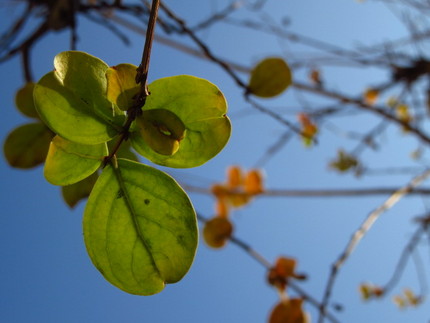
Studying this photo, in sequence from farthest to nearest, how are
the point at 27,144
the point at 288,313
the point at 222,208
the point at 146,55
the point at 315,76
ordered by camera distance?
1. the point at 315,76
2. the point at 222,208
3. the point at 288,313
4. the point at 27,144
5. the point at 146,55

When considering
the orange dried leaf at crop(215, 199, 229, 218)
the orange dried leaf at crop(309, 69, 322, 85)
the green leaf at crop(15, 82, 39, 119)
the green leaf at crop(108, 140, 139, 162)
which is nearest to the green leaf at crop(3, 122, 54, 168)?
the green leaf at crop(15, 82, 39, 119)

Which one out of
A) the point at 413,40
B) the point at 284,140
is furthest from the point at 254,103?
the point at 413,40

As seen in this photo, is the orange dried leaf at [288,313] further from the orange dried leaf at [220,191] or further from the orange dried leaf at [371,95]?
the orange dried leaf at [371,95]

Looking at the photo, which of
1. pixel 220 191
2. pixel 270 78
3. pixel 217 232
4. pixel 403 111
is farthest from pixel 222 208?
pixel 403 111

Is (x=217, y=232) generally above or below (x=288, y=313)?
above

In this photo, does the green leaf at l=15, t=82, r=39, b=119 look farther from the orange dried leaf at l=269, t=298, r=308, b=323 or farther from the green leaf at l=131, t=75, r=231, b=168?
the orange dried leaf at l=269, t=298, r=308, b=323

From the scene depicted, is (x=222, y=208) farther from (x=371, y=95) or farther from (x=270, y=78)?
(x=371, y=95)
